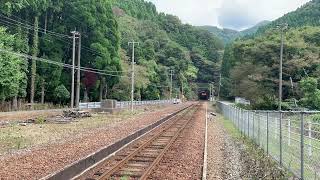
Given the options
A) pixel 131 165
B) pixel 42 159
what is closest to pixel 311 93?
pixel 131 165

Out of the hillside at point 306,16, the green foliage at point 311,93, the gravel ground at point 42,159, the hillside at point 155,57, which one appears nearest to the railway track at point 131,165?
the gravel ground at point 42,159

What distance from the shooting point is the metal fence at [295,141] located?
9359 mm

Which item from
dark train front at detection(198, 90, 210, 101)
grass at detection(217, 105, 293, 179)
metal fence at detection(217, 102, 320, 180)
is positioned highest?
dark train front at detection(198, 90, 210, 101)

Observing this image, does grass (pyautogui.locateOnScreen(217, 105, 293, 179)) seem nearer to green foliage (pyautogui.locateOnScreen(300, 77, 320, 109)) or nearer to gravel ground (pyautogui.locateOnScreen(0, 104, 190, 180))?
gravel ground (pyautogui.locateOnScreen(0, 104, 190, 180))

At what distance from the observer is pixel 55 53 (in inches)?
2403

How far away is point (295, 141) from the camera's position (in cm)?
1092

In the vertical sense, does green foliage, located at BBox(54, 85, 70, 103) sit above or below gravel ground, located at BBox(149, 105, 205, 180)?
above

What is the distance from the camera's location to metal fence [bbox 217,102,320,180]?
30.7ft

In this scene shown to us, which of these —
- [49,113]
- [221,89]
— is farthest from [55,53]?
[221,89]

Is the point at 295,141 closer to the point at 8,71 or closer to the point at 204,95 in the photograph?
the point at 8,71

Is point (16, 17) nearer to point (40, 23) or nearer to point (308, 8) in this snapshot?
point (40, 23)

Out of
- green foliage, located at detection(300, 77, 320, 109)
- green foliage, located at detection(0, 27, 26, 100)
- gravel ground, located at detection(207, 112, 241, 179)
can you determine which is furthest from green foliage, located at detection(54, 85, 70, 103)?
gravel ground, located at detection(207, 112, 241, 179)

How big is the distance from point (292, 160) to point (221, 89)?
406 feet

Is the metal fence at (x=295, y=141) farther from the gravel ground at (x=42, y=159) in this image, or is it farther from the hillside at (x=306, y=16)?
the hillside at (x=306, y=16)
